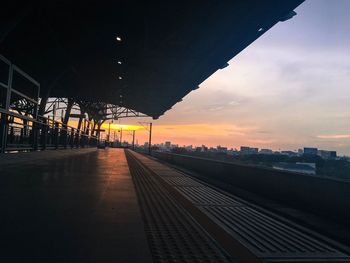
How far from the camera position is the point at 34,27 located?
20734mm

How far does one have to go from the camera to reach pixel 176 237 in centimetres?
642

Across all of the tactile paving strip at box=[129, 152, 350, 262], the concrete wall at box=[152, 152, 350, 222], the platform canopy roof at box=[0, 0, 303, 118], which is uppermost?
the platform canopy roof at box=[0, 0, 303, 118]

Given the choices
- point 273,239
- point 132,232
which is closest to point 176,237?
point 132,232

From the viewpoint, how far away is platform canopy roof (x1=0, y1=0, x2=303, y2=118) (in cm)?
1833

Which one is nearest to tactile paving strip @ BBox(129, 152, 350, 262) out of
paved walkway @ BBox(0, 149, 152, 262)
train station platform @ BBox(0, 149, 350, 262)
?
train station platform @ BBox(0, 149, 350, 262)

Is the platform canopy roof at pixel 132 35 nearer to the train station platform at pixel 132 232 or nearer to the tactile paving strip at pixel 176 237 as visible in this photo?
the train station platform at pixel 132 232

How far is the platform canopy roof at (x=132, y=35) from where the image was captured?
60.1ft

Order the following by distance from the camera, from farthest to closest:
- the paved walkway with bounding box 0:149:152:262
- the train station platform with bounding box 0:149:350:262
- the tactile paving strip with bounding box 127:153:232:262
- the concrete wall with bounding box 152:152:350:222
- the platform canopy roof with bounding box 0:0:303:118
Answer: the platform canopy roof with bounding box 0:0:303:118 < the concrete wall with bounding box 152:152:350:222 < the tactile paving strip with bounding box 127:153:232:262 < the train station platform with bounding box 0:149:350:262 < the paved walkway with bounding box 0:149:152:262

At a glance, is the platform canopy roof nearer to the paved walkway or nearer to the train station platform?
the paved walkway

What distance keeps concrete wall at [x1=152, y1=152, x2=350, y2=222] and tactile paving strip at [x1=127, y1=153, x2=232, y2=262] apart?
4.35 metres

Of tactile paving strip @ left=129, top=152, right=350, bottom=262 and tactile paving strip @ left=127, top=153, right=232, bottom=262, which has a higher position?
tactile paving strip @ left=127, top=153, right=232, bottom=262

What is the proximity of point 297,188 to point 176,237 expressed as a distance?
840 cm

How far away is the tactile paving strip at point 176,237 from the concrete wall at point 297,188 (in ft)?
14.3

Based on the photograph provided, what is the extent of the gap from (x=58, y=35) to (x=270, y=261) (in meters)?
19.1
